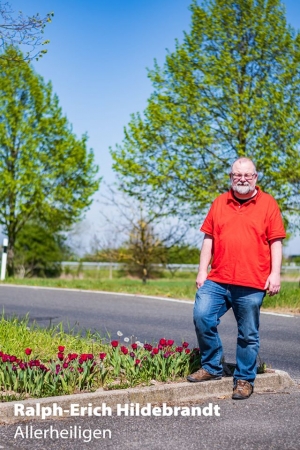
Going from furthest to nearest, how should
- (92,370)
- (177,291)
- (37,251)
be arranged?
1. (37,251)
2. (177,291)
3. (92,370)

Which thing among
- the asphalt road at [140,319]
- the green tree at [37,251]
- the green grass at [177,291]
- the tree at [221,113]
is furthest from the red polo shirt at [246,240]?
the green tree at [37,251]

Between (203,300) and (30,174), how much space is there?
79.0ft

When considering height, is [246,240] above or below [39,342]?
above

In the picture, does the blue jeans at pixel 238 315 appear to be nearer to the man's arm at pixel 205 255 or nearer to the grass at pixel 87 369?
the man's arm at pixel 205 255

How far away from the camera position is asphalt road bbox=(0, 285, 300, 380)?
909 cm

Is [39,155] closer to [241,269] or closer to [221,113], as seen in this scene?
[221,113]

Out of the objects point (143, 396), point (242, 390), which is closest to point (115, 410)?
point (143, 396)

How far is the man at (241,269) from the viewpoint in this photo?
6012 millimetres

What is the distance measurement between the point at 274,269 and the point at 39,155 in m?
25.0

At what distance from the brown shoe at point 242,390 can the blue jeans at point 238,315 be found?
0.04 meters

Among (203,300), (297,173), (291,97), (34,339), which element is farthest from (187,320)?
(291,97)

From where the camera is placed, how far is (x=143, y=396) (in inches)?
227

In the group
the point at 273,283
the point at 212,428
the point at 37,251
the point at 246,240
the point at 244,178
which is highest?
the point at 244,178

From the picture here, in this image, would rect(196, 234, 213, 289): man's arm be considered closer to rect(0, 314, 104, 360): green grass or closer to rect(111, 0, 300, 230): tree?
rect(0, 314, 104, 360): green grass
